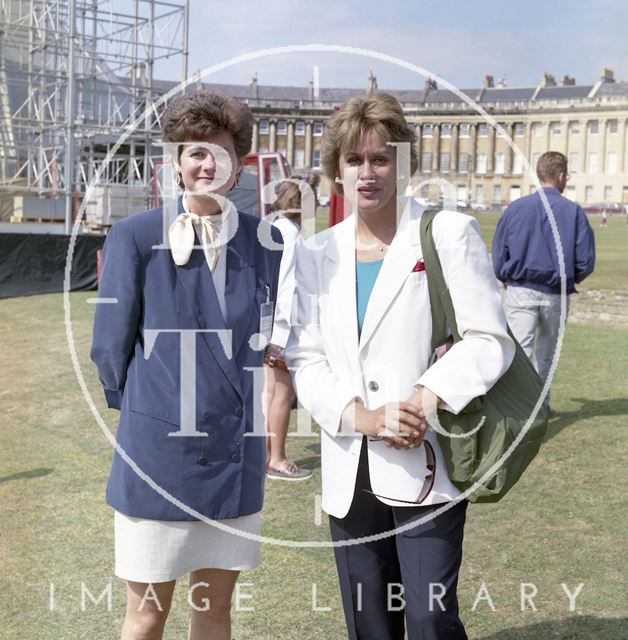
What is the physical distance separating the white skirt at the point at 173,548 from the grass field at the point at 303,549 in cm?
119

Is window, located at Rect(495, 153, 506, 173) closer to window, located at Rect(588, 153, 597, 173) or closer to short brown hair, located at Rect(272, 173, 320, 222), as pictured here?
window, located at Rect(588, 153, 597, 173)

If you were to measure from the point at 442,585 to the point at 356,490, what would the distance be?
0.36 m

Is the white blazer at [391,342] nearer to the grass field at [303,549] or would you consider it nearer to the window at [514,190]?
the grass field at [303,549]

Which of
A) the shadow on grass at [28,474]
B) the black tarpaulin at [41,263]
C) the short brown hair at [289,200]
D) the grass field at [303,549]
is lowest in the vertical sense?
the shadow on grass at [28,474]

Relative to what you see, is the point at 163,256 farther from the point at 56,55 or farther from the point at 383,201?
the point at 56,55

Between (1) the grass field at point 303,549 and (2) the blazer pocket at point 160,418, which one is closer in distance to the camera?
(2) the blazer pocket at point 160,418

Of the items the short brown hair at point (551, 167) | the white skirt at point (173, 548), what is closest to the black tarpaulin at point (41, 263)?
the short brown hair at point (551, 167)

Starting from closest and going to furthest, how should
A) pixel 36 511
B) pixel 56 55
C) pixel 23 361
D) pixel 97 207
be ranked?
pixel 36 511, pixel 23 361, pixel 97 207, pixel 56 55

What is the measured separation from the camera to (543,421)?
2.58m

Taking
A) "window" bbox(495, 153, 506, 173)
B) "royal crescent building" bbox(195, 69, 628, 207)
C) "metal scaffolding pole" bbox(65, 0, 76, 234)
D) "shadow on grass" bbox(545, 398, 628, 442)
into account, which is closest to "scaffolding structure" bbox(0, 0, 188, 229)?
"metal scaffolding pole" bbox(65, 0, 76, 234)

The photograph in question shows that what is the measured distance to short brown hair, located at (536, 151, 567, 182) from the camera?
6926 millimetres

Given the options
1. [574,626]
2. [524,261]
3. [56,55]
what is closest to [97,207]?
[56,55]

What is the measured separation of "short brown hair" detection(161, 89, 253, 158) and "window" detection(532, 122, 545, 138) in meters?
97.3

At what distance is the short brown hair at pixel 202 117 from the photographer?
2.48m
